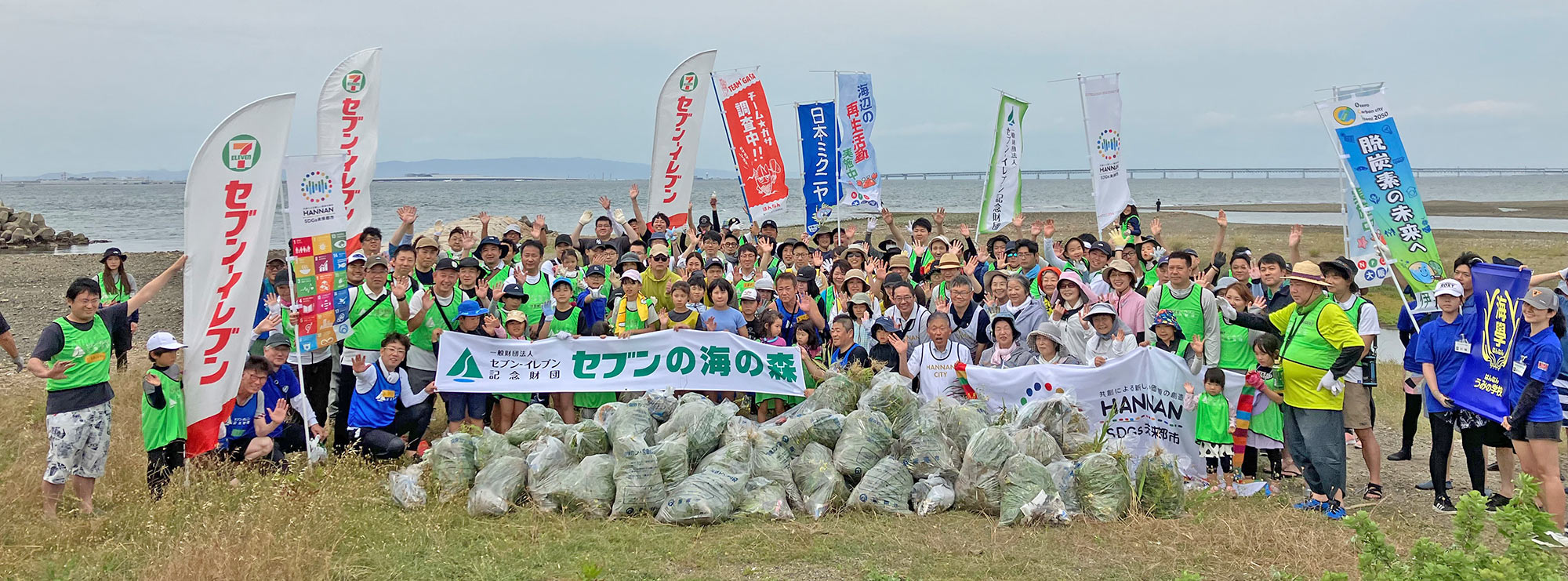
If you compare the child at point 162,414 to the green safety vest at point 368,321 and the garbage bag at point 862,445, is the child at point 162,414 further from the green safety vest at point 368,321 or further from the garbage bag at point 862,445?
the garbage bag at point 862,445

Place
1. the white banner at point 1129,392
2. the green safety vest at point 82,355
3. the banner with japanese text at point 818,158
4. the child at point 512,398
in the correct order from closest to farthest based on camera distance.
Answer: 1. the green safety vest at point 82,355
2. the white banner at point 1129,392
3. the child at point 512,398
4. the banner with japanese text at point 818,158

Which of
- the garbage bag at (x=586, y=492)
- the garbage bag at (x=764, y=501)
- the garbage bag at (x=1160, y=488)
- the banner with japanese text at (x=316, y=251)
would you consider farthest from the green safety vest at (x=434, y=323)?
the garbage bag at (x=1160, y=488)

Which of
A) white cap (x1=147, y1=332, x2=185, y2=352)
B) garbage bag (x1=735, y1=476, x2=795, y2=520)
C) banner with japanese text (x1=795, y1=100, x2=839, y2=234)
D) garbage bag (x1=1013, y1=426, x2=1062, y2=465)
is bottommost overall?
garbage bag (x1=735, y1=476, x2=795, y2=520)

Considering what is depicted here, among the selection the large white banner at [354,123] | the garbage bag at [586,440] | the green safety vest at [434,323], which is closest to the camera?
the garbage bag at [586,440]

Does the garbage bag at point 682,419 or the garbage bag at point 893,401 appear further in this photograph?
the garbage bag at point 893,401

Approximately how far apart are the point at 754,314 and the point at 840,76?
6398 millimetres

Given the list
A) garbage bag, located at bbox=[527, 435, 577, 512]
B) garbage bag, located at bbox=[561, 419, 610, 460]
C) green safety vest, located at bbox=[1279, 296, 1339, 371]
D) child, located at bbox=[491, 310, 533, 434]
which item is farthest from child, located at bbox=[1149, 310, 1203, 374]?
child, located at bbox=[491, 310, 533, 434]

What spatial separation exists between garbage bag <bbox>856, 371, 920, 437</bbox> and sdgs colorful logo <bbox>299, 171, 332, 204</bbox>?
16.8 feet

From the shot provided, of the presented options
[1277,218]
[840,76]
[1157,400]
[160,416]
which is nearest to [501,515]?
[160,416]

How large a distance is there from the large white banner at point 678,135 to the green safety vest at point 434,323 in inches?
199

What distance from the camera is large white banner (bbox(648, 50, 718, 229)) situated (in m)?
14.1

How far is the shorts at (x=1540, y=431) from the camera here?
691 centimetres

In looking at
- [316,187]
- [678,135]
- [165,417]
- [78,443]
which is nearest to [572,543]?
[165,417]

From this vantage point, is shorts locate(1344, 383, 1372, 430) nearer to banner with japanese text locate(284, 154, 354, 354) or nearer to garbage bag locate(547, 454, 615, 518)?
garbage bag locate(547, 454, 615, 518)
